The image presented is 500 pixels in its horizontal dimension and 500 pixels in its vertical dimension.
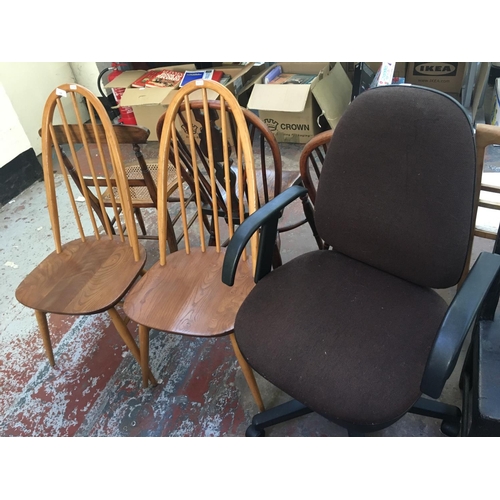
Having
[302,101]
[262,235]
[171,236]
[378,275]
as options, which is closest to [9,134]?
[171,236]

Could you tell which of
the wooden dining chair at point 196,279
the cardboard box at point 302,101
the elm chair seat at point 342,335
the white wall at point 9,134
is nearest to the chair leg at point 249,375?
the wooden dining chair at point 196,279

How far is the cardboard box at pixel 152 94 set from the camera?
267cm

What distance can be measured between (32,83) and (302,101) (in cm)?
206

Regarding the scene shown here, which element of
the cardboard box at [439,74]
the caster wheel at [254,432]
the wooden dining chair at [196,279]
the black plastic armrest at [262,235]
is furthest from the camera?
the cardboard box at [439,74]

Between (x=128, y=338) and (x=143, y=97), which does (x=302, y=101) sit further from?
(x=128, y=338)

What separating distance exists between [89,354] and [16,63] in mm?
2295

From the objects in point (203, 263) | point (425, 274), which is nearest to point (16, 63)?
point (203, 263)

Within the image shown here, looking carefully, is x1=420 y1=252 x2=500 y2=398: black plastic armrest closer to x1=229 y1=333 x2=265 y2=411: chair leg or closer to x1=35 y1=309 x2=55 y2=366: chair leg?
x1=229 y1=333 x2=265 y2=411: chair leg

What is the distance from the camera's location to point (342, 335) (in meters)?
0.94

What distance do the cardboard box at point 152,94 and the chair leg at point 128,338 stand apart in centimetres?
172

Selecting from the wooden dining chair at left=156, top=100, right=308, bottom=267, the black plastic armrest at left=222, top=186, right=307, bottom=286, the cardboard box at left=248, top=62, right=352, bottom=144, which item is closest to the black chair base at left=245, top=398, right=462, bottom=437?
the black plastic armrest at left=222, top=186, right=307, bottom=286

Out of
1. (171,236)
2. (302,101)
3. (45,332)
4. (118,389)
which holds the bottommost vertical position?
(118,389)

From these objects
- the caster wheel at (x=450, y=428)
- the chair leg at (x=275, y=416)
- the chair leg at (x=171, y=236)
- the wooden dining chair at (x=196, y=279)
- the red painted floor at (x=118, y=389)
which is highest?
the wooden dining chair at (x=196, y=279)

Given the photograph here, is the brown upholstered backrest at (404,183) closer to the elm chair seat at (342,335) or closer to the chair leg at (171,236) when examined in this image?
the elm chair seat at (342,335)
